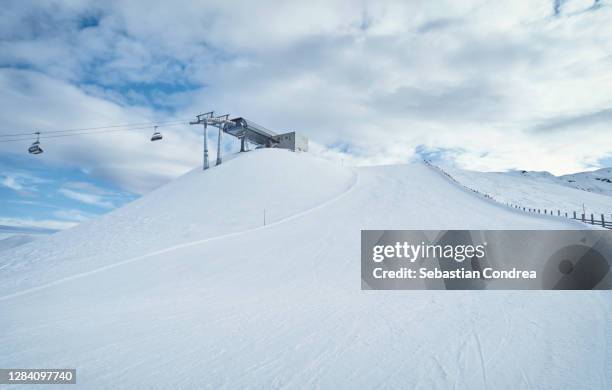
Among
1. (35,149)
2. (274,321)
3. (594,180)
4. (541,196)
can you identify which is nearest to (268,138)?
(35,149)

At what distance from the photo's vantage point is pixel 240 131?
1885 inches

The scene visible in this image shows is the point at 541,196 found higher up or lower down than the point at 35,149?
lower down

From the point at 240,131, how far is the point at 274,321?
140 feet

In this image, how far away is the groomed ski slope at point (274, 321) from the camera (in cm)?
556

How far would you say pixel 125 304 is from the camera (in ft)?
34.2

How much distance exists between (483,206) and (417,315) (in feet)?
74.4

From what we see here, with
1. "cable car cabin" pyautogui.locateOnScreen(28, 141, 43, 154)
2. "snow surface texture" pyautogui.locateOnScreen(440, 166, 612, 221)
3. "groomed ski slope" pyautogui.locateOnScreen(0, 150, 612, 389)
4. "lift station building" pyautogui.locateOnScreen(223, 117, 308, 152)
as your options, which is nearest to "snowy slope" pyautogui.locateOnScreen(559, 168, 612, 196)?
"snow surface texture" pyautogui.locateOnScreen(440, 166, 612, 221)

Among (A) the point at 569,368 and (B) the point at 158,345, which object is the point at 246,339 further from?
(A) the point at 569,368

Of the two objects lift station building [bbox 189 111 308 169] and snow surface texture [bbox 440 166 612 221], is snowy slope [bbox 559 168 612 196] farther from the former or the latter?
lift station building [bbox 189 111 308 169]

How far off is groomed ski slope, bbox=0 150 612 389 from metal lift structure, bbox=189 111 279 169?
27175mm

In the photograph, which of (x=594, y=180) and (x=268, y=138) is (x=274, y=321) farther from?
(x=594, y=180)

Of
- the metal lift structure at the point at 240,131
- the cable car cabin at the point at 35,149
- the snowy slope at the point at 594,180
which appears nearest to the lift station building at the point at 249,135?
the metal lift structure at the point at 240,131

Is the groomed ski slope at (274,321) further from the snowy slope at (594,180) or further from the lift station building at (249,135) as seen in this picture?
the snowy slope at (594,180)

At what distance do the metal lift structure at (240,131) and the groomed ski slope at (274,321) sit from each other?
27175 mm
